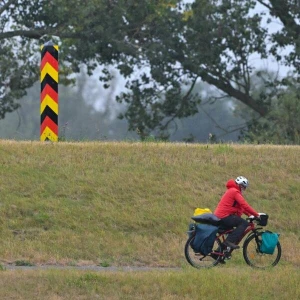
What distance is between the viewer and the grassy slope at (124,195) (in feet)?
50.4

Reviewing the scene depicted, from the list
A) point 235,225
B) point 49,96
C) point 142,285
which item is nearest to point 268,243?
point 235,225

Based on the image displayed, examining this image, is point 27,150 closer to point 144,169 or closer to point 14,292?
point 144,169

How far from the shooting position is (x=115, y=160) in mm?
17938

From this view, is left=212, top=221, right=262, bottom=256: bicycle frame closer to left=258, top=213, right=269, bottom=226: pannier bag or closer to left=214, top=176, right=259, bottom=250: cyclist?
left=214, top=176, right=259, bottom=250: cyclist

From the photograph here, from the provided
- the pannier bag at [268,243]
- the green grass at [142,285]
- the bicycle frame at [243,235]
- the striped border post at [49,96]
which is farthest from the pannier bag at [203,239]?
the striped border post at [49,96]

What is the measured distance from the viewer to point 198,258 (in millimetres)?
14656

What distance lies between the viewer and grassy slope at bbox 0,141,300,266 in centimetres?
1535

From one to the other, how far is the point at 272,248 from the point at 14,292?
3.87m

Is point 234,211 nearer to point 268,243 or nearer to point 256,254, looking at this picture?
point 268,243

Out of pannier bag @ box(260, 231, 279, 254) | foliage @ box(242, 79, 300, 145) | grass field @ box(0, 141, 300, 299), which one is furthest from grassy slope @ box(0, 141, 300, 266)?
foliage @ box(242, 79, 300, 145)

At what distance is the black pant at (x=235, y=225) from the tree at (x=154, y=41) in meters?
22.7

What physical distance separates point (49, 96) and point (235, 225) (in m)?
6.09

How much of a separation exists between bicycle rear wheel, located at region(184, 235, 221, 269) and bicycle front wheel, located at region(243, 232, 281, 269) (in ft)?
1.36

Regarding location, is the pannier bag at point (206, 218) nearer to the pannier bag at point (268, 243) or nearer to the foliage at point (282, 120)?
the pannier bag at point (268, 243)
